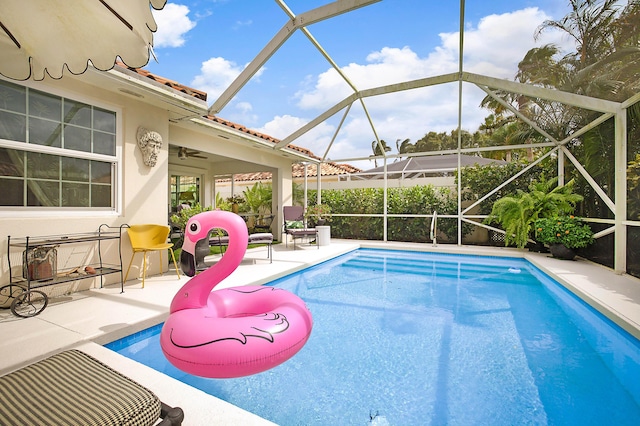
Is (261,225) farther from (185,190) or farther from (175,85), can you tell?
(175,85)

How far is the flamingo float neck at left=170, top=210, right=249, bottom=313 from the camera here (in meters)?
2.31

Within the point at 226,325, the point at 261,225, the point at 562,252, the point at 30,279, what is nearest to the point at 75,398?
the point at 226,325

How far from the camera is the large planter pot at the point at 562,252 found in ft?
22.0

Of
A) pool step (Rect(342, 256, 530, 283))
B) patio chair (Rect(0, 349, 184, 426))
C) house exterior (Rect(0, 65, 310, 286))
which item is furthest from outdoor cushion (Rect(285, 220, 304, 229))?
patio chair (Rect(0, 349, 184, 426))

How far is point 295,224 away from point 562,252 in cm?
669

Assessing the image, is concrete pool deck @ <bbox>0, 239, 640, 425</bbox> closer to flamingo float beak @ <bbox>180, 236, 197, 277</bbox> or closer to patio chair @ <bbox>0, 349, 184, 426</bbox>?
patio chair @ <bbox>0, 349, 184, 426</bbox>

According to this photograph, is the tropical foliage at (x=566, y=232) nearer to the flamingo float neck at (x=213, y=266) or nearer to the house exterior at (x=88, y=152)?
the flamingo float neck at (x=213, y=266)

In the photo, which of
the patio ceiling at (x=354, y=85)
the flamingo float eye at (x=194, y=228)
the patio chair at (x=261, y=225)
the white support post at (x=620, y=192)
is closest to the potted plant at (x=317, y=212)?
the patio ceiling at (x=354, y=85)

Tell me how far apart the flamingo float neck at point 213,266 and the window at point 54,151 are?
2978mm

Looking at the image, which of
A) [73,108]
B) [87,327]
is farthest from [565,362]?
[73,108]

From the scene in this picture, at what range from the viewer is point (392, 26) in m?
6.02

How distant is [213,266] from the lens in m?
2.30

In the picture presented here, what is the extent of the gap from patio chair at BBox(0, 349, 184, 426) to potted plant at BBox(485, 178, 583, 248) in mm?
8310

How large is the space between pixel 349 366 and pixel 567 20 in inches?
401
